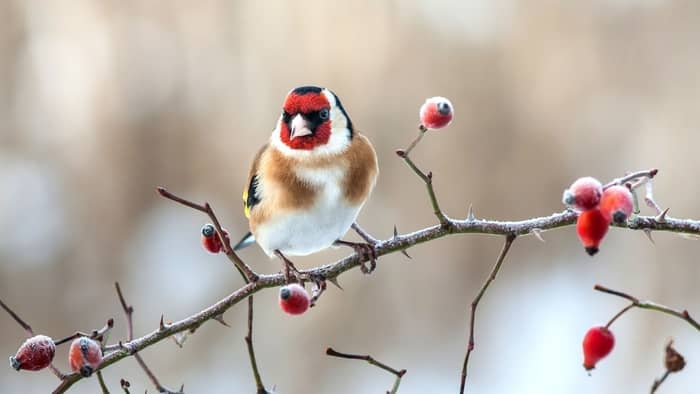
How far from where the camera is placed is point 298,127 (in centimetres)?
121

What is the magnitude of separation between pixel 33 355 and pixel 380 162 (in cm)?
185

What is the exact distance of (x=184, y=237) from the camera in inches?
116

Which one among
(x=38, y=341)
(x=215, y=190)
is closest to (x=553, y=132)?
(x=215, y=190)

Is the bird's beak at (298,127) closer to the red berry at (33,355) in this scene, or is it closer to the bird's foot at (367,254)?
the bird's foot at (367,254)

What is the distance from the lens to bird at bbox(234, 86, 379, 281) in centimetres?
129

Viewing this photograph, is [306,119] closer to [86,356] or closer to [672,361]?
[86,356]

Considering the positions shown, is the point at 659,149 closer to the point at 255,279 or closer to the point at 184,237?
the point at 184,237

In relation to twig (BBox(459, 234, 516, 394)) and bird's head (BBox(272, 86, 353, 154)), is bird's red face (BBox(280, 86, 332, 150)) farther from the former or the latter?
twig (BBox(459, 234, 516, 394))

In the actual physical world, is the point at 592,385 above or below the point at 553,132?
below

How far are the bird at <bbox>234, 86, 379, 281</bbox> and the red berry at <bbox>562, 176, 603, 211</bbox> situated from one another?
0.50 m

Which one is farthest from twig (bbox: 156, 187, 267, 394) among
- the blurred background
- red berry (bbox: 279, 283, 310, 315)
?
the blurred background

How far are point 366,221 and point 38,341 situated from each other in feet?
6.08

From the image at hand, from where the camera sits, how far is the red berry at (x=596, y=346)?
0.87 meters

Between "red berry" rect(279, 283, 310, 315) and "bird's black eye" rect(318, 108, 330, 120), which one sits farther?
"bird's black eye" rect(318, 108, 330, 120)
